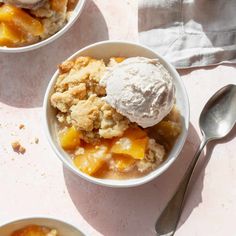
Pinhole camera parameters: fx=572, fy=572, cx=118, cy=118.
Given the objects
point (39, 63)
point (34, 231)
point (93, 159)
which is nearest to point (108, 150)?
point (93, 159)

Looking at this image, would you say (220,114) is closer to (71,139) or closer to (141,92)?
(141,92)

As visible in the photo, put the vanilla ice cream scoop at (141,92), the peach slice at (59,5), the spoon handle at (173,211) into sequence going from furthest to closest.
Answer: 1. the peach slice at (59,5)
2. the spoon handle at (173,211)
3. the vanilla ice cream scoop at (141,92)

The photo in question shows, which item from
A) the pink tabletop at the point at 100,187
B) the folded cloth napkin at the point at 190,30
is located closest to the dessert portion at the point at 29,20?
the pink tabletop at the point at 100,187

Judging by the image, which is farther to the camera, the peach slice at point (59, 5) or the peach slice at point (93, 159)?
the peach slice at point (59, 5)

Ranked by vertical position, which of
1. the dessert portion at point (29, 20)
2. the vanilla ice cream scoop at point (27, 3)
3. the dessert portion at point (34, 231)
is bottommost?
the dessert portion at point (34, 231)

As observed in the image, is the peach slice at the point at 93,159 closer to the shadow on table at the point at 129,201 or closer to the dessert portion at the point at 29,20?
the shadow on table at the point at 129,201

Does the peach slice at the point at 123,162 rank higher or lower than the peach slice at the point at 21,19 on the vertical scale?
lower
